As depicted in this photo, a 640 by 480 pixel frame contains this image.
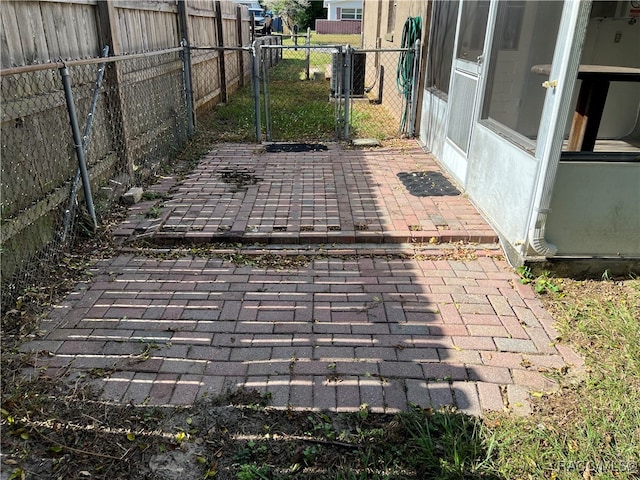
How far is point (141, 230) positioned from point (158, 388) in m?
2.23

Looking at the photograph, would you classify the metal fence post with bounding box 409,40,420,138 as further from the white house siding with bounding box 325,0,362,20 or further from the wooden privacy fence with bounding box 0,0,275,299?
the white house siding with bounding box 325,0,362,20

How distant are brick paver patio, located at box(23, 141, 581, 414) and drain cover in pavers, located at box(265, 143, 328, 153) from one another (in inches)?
94.8

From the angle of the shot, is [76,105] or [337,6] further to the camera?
[337,6]

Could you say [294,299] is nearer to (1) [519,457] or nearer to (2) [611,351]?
(1) [519,457]

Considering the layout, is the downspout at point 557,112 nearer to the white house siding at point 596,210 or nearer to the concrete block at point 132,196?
the white house siding at point 596,210

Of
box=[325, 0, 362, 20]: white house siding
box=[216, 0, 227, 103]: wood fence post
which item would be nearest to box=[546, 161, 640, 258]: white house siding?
box=[216, 0, 227, 103]: wood fence post

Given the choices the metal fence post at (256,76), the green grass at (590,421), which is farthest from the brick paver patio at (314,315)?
the metal fence post at (256,76)

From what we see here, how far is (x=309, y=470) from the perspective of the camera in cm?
210

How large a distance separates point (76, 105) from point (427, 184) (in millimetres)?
3745

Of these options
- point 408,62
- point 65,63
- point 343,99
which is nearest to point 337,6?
point 343,99

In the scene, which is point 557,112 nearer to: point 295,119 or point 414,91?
point 414,91

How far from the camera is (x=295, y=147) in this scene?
746 centimetres

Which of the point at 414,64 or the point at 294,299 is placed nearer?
the point at 294,299

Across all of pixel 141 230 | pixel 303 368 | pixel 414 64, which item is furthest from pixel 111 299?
pixel 414 64
